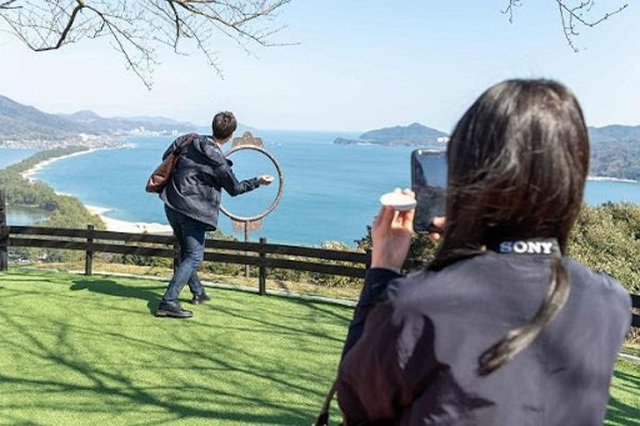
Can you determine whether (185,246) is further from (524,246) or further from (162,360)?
(524,246)

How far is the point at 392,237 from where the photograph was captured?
1.25m

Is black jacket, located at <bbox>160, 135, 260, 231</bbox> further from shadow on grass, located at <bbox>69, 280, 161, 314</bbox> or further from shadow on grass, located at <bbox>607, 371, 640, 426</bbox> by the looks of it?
shadow on grass, located at <bbox>607, 371, 640, 426</bbox>

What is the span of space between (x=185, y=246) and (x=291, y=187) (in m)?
61.8

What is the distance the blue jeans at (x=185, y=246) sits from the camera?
582cm

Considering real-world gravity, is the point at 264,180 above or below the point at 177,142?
below

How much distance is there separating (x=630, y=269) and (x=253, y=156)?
7676mm

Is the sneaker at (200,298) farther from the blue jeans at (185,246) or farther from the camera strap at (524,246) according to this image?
the camera strap at (524,246)

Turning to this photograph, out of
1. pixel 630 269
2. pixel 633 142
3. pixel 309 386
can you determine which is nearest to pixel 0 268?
pixel 309 386

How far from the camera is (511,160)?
1.04 m

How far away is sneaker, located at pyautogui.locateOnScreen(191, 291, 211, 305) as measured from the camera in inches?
256

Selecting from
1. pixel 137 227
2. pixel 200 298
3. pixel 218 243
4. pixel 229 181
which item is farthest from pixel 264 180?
pixel 137 227

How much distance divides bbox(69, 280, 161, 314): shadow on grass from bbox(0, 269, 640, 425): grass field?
11 millimetres

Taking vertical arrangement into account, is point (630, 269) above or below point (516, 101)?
below

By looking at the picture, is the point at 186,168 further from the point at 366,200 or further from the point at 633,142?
the point at 366,200
